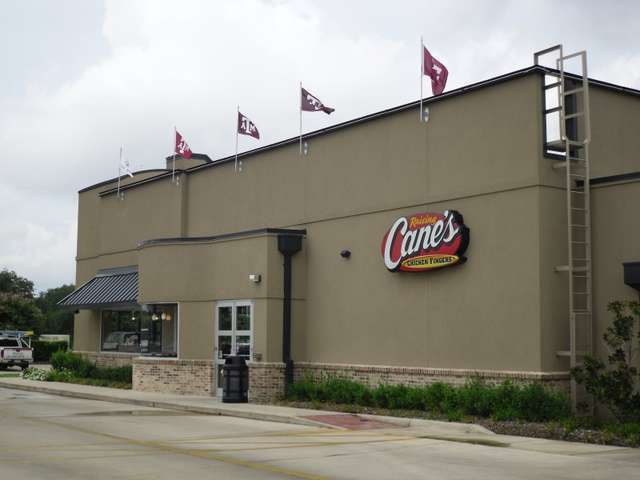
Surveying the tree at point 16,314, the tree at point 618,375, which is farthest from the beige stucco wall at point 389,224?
the tree at point 16,314

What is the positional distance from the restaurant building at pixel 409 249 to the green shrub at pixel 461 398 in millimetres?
438

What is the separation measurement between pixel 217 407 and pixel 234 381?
180 centimetres

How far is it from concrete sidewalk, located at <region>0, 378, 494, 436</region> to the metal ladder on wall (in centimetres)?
298

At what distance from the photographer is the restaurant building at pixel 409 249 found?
19391 millimetres

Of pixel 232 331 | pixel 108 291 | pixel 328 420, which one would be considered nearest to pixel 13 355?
pixel 108 291

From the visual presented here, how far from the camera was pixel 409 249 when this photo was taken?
2222 centimetres

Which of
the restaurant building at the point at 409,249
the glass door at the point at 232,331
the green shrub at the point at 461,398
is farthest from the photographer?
the glass door at the point at 232,331

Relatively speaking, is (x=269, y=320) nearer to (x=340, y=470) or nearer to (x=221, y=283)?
(x=221, y=283)

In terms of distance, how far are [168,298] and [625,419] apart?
15371 millimetres

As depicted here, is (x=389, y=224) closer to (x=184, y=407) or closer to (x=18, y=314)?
(x=184, y=407)

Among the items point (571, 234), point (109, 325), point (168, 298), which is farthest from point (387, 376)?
point (109, 325)

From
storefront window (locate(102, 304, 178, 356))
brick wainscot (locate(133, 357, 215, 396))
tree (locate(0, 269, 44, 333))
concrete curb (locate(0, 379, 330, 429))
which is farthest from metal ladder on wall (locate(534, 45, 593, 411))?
tree (locate(0, 269, 44, 333))

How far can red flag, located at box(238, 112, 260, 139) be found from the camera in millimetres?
28516

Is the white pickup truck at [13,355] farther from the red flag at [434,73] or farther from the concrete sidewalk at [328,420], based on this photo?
the red flag at [434,73]
